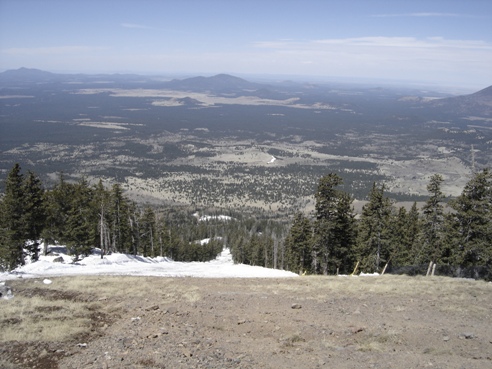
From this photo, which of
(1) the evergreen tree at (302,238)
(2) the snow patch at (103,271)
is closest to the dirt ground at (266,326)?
(2) the snow patch at (103,271)

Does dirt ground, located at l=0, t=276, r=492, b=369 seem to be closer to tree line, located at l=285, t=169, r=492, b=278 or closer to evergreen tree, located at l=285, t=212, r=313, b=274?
tree line, located at l=285, t=169, r=492, b=278

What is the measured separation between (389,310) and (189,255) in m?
63.8

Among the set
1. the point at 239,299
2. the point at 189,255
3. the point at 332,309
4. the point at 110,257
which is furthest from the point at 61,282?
the point at 189,255

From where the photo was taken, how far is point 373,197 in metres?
35.7

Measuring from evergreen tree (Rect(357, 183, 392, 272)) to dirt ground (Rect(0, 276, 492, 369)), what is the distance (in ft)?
45.2

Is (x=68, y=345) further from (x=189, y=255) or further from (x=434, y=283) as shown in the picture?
(x=189, y=255)

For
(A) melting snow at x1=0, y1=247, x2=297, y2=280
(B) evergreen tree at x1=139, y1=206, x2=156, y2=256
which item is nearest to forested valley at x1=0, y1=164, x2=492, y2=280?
(B) evergreen tree at x1=139, y1=206, x2=156, y2=256

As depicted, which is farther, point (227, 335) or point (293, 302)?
point (293, 302)

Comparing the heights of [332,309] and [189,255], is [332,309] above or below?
above

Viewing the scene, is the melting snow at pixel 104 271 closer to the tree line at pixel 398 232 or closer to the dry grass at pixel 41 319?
the dry grass at pixel 41 319

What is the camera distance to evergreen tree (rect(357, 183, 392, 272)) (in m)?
34.9

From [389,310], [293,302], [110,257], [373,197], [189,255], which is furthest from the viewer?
[189,255]

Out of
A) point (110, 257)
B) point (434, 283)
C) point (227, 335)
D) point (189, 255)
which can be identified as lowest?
point (189, 255)

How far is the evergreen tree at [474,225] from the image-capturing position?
2767cm
